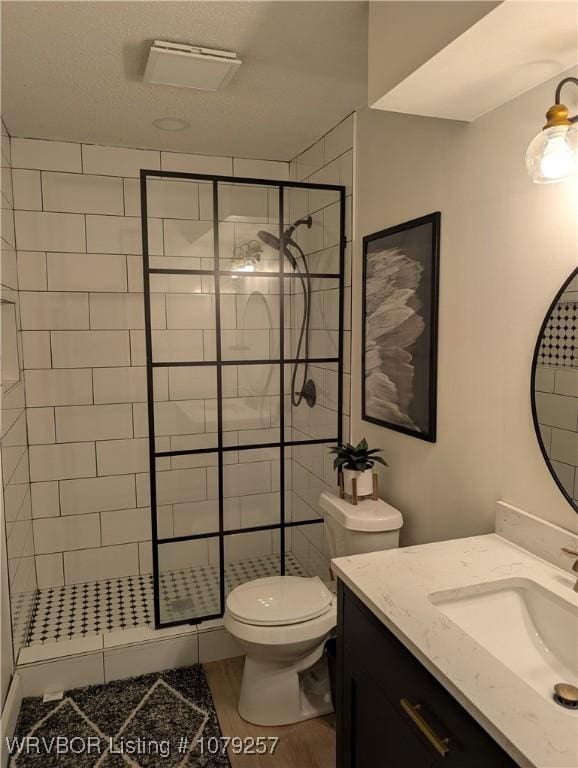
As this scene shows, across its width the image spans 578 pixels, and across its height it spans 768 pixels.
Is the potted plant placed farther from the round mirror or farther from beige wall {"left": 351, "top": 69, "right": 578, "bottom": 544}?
the round mirror

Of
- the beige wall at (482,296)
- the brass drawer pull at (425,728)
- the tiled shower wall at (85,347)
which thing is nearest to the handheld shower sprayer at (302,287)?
the beige wall at (482,296)

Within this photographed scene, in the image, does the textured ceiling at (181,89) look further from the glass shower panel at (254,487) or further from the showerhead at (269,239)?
the glass shower panel at (254,487)

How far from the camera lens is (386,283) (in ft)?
7.27

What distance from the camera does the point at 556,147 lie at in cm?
120

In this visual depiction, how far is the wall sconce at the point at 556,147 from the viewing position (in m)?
1.19

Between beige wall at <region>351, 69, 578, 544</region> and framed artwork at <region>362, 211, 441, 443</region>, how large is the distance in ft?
0.15

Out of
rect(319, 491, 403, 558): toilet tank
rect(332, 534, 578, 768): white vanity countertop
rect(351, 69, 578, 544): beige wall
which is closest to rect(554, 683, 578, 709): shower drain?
rect(332, 534, 578, 768): white vanity countertop

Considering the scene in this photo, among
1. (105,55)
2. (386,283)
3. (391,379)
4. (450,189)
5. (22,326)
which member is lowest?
(391,379)

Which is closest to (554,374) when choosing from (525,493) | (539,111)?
(525,493)

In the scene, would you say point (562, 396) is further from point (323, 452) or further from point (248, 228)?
point (248, 228)

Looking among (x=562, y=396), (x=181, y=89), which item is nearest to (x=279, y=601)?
(x=562, y=396)

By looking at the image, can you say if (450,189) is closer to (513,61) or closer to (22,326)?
(513,61)

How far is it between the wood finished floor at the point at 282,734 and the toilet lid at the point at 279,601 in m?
0.46

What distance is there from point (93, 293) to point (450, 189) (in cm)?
195
